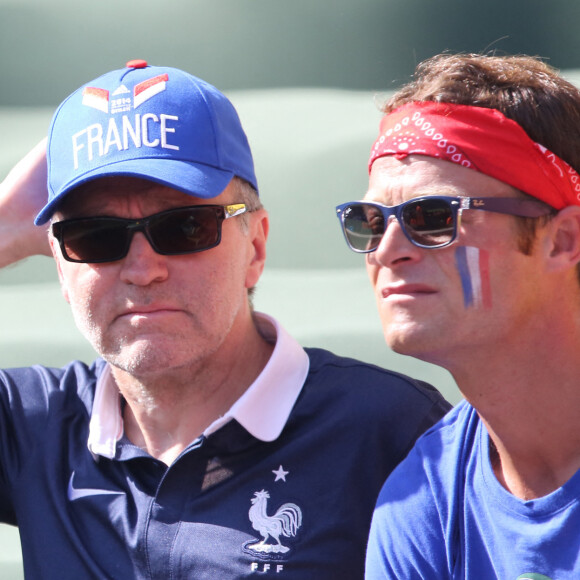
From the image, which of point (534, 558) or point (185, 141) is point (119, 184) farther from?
point (534, 558)

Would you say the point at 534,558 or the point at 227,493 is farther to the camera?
the point at 227,493

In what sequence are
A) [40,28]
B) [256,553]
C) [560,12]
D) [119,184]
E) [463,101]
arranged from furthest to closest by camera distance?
[40,28] < [560,12] < [119,184] < [256,553] < [463,101]

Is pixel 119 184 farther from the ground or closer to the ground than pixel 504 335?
farther from the ground

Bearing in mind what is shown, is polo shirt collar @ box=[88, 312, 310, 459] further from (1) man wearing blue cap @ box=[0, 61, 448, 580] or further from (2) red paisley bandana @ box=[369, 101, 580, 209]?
(2) red paisley bandana @ box=[369, 101, 580, 209]

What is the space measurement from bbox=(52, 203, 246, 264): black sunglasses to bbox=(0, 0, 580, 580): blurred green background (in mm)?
680

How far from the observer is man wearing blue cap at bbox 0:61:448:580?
2.07m

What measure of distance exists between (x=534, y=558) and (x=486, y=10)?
1540mm

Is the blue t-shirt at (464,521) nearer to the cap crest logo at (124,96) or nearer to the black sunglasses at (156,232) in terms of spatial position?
the black sunglasses at (156,232)

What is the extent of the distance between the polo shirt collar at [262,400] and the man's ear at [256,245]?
14 cm

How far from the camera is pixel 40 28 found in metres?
2.99

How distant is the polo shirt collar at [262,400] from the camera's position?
2141mm

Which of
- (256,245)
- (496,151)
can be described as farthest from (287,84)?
(496,151)

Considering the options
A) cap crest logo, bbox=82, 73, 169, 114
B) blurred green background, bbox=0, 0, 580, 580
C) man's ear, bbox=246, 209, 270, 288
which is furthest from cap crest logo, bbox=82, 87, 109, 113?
blurred green background, bbox=0, 0, 580, 580

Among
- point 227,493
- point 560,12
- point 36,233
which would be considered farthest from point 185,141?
point 560,12
